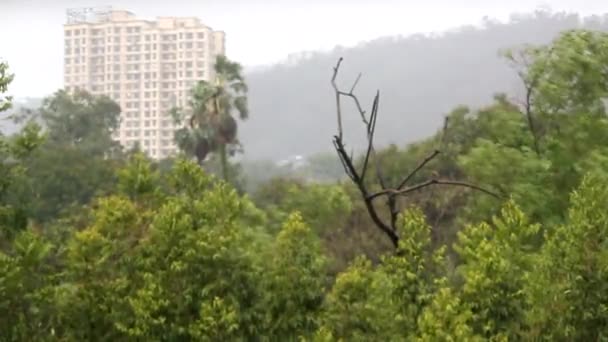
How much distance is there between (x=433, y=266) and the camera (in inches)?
157

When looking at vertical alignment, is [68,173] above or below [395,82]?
below

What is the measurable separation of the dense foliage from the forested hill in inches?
1530

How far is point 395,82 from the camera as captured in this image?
2120 inches

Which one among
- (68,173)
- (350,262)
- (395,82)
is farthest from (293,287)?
(395,82)

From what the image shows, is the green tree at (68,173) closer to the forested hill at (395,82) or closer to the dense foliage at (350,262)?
the dense foliage at (350,262)

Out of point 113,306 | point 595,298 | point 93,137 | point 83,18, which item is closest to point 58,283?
point 113,306

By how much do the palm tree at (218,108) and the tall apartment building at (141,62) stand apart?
19.6 m

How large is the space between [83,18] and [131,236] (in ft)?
101

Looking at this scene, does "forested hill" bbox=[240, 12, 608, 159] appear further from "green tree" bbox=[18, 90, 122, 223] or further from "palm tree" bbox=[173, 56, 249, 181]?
"palm tree" bbox=[173, 56, 249, 181]

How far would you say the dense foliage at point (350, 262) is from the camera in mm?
3730

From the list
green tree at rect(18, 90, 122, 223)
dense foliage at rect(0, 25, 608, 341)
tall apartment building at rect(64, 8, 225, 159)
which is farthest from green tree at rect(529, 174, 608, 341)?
tall apartment building at rect(64, 8, 225, 159)

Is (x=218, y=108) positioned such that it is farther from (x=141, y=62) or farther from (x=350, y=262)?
(x=141, y=62)

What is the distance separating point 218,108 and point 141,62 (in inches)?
893

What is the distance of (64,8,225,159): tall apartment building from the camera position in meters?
34.9
